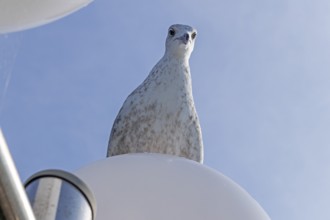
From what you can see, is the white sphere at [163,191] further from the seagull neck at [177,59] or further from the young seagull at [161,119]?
the seagull neck at [177,59]

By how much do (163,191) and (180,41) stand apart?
3.00 meters

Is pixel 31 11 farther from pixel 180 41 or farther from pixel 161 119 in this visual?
pixel 180 41

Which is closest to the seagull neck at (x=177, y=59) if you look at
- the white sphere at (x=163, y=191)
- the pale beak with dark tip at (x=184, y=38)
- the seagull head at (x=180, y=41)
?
the seagull head at (x=180, y=41)

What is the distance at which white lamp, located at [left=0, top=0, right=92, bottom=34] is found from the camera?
144 cm

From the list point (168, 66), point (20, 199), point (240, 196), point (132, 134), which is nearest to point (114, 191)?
point (240, 196)

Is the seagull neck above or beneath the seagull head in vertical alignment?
beneath

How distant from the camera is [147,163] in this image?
411cm

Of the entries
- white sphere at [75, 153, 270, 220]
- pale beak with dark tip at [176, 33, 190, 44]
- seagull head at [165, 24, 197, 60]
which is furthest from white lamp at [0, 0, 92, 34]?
pale beak with dark tip at [176, 33, 190, 44]

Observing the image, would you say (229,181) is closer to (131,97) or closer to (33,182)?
(131,97)

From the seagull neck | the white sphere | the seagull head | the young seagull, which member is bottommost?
the white sphere

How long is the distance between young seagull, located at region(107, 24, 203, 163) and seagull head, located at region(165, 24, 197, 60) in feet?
0.95

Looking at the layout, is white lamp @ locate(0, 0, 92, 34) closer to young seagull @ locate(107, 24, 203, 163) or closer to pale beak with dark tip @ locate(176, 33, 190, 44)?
young seagull @ locate(107, 24, 203, 163)

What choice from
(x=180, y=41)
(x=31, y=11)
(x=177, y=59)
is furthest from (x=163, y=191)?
(x=180, y=41)

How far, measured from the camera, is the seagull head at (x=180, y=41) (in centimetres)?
645
